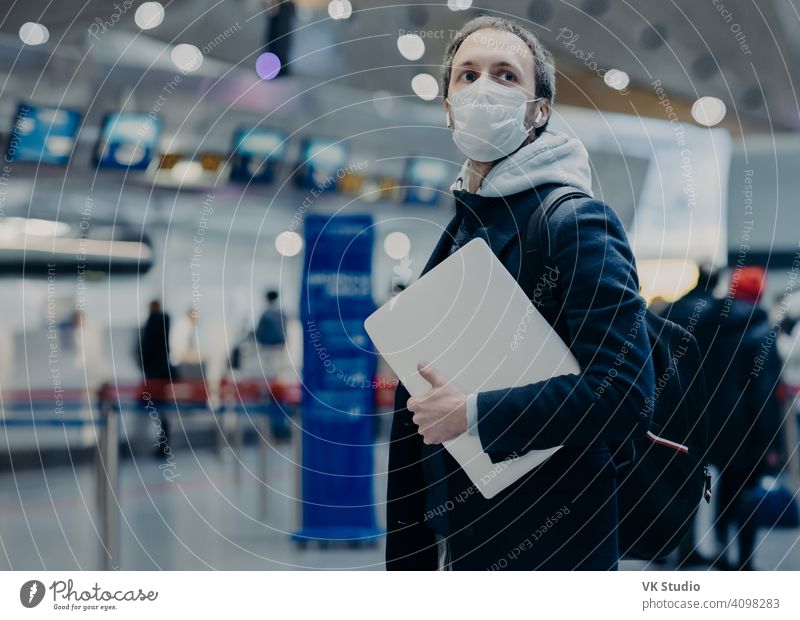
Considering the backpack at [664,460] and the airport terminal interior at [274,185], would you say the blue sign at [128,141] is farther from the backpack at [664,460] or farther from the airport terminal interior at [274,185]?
the backpack at [664,460]

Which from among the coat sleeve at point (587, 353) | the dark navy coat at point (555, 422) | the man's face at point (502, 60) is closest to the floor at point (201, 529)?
the dark navy coat at point (555, 422)

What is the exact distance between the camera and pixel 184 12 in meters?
2.45

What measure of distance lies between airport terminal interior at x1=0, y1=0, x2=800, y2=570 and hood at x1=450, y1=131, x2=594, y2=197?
57cm

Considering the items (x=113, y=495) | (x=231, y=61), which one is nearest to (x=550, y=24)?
(x=231, y=61)

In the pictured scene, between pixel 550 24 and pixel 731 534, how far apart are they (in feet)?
5.74

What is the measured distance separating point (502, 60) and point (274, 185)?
0.88 meters

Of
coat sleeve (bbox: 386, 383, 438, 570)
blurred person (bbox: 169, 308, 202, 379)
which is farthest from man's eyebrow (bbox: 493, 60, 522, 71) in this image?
blurred person (bbox: 169, 308, 202, 379)

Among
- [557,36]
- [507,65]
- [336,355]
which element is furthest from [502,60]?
[336,355]

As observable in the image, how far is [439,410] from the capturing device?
173cm

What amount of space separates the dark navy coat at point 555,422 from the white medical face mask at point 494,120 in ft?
0.51

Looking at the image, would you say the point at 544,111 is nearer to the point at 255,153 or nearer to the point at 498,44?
the point at 498,44

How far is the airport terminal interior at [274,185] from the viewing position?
7.98 feet

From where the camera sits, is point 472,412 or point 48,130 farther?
Result: point 48,130

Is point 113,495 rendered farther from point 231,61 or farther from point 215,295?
point 231,61
